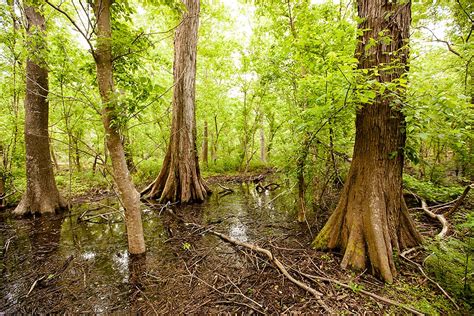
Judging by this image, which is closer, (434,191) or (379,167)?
Result: (379,167)

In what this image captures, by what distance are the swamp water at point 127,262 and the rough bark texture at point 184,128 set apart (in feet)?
4.44

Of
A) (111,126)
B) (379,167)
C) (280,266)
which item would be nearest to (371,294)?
(280,266)

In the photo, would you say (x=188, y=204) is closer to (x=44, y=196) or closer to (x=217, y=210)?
(x=217, y=210)

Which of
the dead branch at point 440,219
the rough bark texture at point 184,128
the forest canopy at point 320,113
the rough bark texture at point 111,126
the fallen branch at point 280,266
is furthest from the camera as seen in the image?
the rough bark texture at point 184,128

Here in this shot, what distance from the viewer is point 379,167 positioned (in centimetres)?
284

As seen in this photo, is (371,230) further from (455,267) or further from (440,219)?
(440,219)

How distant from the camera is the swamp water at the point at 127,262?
2443 mm

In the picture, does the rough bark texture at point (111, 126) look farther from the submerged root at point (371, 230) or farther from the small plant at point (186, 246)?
the submerged root at point (371, 230)

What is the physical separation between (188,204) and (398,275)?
5.40 meters

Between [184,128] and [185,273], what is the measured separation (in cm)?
489

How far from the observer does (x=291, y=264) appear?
9.68 feet

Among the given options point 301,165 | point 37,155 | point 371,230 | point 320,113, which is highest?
point 320,113

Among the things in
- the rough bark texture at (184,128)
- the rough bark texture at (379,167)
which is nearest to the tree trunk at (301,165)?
the rough bark texture at (379,167)

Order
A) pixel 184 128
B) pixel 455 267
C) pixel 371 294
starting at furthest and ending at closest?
1. pixel 184 128
2. pixel 455 267
3. pixel 371 294
